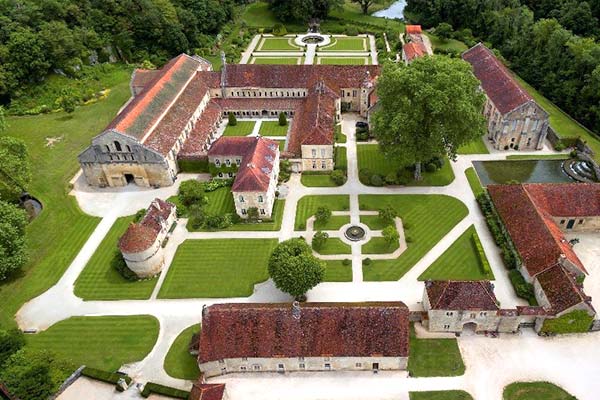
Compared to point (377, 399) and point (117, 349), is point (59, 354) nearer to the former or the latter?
point (117, 349)

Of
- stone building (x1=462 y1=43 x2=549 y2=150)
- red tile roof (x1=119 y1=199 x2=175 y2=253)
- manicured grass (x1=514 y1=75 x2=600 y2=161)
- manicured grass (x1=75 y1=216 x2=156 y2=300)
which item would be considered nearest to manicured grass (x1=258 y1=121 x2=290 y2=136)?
red tile roof (x1=119 y1=199 x2=175 y2=253)

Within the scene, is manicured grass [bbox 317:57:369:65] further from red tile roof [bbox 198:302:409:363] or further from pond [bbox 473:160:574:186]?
red tile roof [bbox 198:302:409:363]

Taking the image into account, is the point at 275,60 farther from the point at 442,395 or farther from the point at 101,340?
the point at 442,395

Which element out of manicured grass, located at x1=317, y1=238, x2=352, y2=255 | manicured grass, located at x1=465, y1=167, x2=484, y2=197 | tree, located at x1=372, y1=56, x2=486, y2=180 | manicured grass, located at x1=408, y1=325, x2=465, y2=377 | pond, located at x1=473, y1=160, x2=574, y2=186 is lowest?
manicured grass, located at x1=408, y1=325, x2=465, y2=377

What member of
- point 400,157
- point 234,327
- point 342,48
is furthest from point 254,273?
point 342,48

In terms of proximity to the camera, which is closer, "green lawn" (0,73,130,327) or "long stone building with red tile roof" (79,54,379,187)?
"green lawn" (0,73,130,327)
